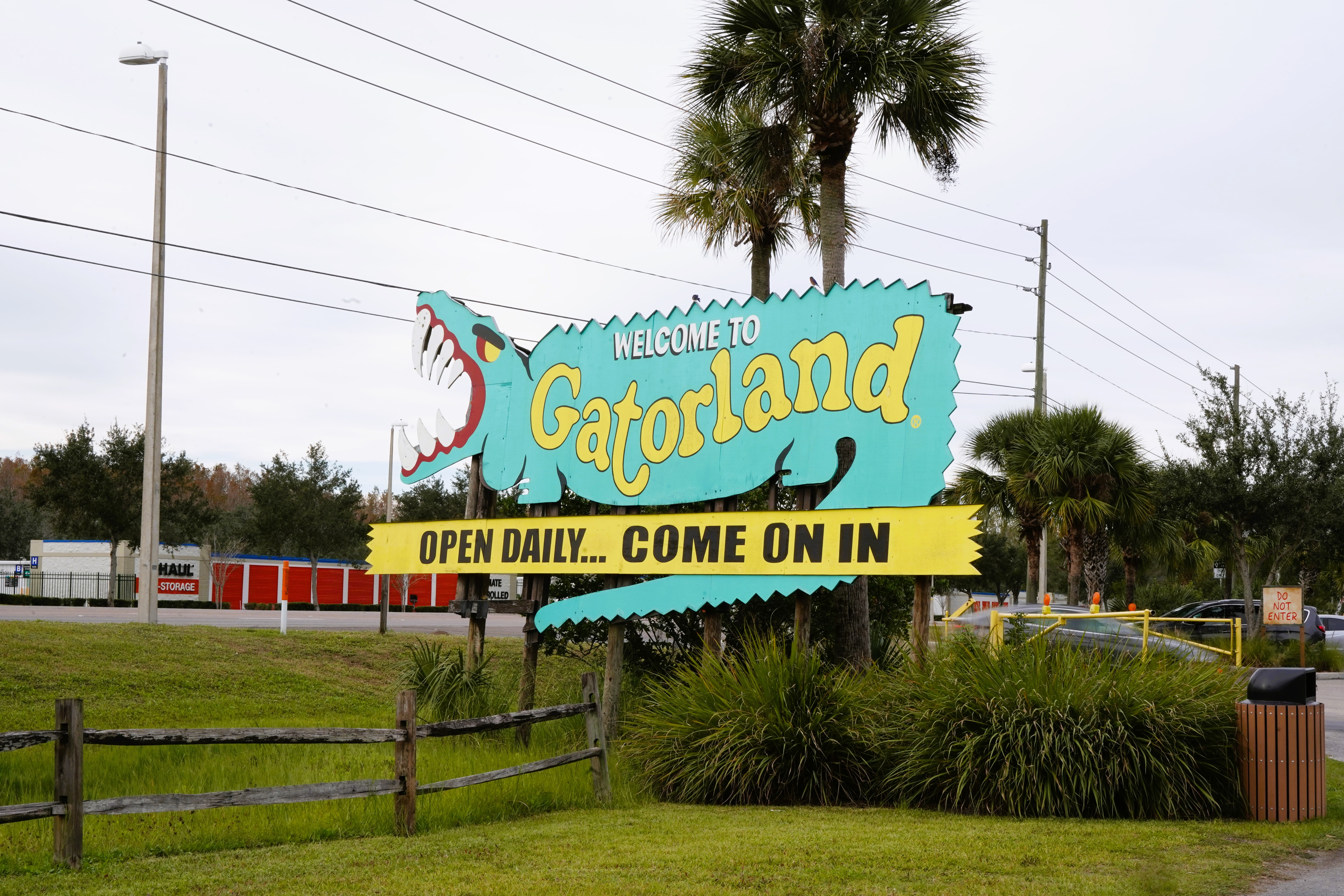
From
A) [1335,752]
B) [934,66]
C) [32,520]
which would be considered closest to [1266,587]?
[1335,752]

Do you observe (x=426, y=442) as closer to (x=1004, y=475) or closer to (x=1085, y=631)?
(x=1085, y=631)

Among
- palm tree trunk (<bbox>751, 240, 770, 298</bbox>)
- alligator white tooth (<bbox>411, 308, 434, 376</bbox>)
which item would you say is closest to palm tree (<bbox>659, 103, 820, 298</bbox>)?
palm tree trunk (<bbox>751, 240, 770, 298</bbox>)

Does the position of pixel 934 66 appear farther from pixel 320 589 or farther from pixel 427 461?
pixel 320 589

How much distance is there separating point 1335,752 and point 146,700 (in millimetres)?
15150

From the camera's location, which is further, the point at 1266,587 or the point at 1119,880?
Answer: the point at 1266,587

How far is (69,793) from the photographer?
22.4 ft

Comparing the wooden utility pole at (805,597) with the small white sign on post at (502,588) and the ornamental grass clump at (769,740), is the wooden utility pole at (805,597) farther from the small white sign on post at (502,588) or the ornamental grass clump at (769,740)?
the small white sign on post at (502,588)

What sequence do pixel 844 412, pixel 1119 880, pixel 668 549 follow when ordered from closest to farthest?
pixel 1119 880
pixel 844 412
pixel 668 549

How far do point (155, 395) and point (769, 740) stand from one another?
15563 mm

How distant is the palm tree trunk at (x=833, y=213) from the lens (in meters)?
13.4

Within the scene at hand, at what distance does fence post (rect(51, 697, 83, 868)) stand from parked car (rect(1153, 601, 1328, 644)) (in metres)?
20.6

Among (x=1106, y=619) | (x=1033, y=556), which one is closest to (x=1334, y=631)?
(x=1033, y=556)

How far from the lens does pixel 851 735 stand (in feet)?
32.7

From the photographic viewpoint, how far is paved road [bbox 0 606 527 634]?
91.2ft
